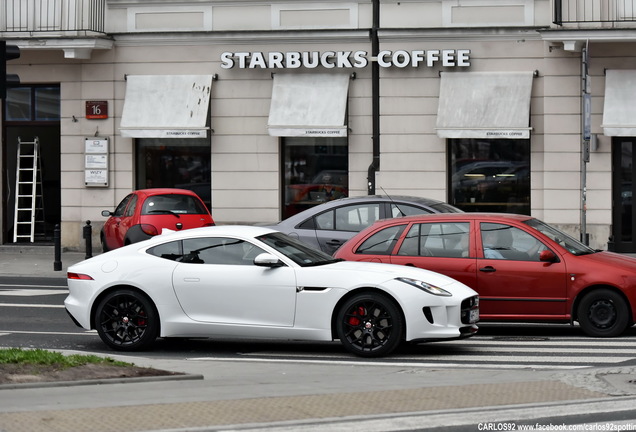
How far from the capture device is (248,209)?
26578 mm

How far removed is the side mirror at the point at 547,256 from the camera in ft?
44.6

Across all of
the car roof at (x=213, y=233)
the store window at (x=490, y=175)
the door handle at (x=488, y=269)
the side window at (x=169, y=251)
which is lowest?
the door handle at (x=488, y=269)

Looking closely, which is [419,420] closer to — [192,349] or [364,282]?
[364,282]

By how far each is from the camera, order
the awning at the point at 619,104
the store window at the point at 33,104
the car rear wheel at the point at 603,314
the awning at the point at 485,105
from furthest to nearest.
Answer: the store window at the point at 33,104 < the awning at the point at 485,105 < the awning at the point at 619,104 < the car rear wheel at the point at 603,314

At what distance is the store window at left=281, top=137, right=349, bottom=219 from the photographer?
26.4 meters

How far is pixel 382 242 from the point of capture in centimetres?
1428

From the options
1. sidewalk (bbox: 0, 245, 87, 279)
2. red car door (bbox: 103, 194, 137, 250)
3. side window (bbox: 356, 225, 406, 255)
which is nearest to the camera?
side window (bbox: 356, 225, 406, 255)

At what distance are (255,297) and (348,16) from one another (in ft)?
47.3

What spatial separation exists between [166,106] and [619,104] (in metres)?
9.79

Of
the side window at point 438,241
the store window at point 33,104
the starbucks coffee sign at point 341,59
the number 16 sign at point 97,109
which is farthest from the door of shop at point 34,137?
the side window at point 438,241

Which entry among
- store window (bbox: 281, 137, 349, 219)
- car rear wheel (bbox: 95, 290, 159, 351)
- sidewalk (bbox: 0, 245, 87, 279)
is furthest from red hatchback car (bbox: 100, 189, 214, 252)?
car rear wheel (bbox: 95, 290, 159, 351)

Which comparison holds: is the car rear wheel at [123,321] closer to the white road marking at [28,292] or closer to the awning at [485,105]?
the white road marking at [28,292]

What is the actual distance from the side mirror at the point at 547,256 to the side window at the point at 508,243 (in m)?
0.11

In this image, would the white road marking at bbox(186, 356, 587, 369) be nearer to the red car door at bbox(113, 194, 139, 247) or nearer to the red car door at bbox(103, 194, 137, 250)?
the red car door at bbox(113, 194, 139, 247)
